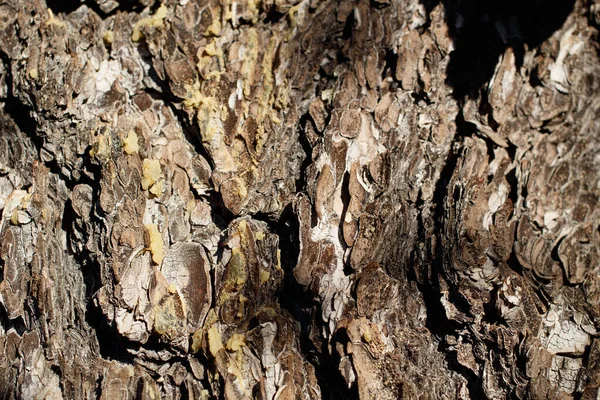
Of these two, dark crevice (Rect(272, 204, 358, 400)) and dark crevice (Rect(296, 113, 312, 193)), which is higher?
dark crevice (Rect(296, 113, 312, 193))

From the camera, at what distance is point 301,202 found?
985 millimetres

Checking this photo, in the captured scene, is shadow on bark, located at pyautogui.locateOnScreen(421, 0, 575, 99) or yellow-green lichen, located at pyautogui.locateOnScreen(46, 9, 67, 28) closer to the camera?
shadow on bark, located at pyautogui.locateOnScreen(421, 0, 575, 99)

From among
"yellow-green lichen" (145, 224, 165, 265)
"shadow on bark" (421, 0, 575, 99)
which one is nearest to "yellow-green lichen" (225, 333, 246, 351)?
"yellow-green lichen" (145, 224, 165, 265)

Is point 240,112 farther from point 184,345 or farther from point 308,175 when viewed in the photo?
point 184,345

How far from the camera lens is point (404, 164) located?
97cm

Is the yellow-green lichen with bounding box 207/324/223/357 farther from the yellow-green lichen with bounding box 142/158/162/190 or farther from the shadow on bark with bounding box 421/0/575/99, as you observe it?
the shadow on bark with bounding box 421/0/575/99

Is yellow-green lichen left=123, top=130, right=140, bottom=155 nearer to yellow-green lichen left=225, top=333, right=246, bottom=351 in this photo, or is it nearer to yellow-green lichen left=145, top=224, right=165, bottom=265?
yellow-green lichen left=145, top=224, right=165, bottom=265

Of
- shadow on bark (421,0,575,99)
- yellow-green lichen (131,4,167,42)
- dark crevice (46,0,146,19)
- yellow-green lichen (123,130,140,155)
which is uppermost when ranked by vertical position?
dark crevice (46,0,146,19)

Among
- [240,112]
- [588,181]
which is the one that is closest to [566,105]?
[588,181]

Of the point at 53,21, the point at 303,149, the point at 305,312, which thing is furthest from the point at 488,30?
the point at 53,21

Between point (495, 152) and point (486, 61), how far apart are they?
0.48 feet

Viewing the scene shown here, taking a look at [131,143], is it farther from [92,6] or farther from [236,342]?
[236,342]

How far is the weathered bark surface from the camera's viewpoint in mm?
869

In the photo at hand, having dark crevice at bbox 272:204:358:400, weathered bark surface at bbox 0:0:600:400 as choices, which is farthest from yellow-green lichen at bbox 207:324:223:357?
dark crevice at bbox 272:204:358:400
